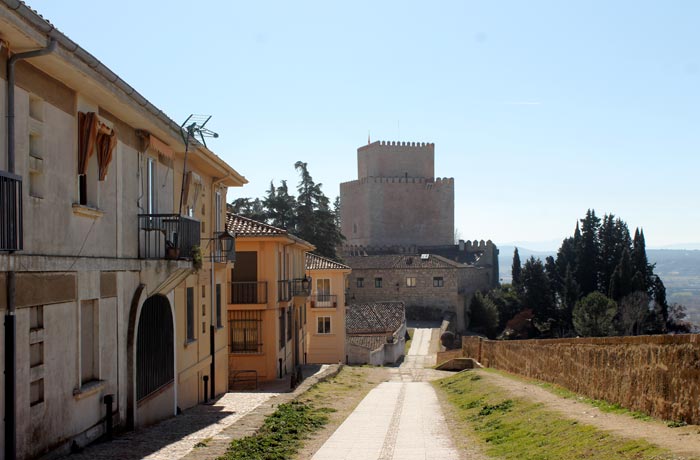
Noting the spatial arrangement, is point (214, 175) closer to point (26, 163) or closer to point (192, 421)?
point (192, 421)

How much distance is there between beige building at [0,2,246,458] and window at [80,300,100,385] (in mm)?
14

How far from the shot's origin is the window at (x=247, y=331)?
27469 mm

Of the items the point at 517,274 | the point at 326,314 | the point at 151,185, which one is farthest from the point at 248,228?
the point at 517,274

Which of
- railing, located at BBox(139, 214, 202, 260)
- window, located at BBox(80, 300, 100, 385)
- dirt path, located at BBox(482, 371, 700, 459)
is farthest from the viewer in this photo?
railing, located at BBox(139, 214, 202, 260)

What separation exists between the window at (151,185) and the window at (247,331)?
1277 cm

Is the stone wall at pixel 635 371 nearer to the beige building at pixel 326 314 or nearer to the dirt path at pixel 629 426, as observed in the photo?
the dirt path at pixel 629 426

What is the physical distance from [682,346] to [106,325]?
7.99 m

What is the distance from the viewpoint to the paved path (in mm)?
12219

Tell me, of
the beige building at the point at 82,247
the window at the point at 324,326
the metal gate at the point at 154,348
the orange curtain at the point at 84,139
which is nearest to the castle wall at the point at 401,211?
the window at the point at 324,326

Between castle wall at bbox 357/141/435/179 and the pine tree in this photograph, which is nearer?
the pine tree

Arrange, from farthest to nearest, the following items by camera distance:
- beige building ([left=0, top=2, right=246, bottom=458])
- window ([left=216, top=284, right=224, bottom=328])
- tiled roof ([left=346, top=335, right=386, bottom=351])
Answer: tiled roof ([left=346, top=335, right=386, bottom=351])
window ([left=216, top=284, right=224, bottom=328])
beige building ([left=0, top=2, right=246, bottom=458])

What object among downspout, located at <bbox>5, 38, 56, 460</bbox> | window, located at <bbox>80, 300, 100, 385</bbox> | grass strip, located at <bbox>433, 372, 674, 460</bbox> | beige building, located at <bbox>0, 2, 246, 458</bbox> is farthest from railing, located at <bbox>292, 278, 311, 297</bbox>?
downspout, located at <bbox>5, 38, 56, 460</bbox>

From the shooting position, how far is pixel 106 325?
Result: 11961 mm

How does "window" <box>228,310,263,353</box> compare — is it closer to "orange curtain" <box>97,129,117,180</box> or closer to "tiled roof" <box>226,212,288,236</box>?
"tiled roof" <box>226,212,288,236</box>
